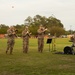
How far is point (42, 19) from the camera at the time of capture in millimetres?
152125

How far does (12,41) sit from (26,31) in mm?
2104

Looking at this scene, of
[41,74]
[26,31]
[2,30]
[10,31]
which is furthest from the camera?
[2,30]

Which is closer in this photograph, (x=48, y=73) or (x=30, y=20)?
(x=48, y=73)

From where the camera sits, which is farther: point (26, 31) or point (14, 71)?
point (26, 31)

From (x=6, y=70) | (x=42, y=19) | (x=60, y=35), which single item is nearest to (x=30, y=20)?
(x=42, y=19)

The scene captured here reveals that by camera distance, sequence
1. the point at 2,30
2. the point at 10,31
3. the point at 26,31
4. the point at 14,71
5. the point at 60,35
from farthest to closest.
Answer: the point at 60,35 < the point at 2,30 < the point at 26,31 < the point at 10,31 < the point at 14,71

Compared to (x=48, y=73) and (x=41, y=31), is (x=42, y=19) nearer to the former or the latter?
(x=41, y=31)

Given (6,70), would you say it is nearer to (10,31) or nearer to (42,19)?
(10,31)

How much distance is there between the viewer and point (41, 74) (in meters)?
11.9

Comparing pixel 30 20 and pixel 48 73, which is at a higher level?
pixel 30 20

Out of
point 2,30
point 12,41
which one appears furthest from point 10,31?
point 2,30

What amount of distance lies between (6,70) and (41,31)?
40.9ft

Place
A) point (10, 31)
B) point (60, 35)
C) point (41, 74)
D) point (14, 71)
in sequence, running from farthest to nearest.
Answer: point (60, 35) → point (10, 31) → point (14, 71) → point (41, 74)

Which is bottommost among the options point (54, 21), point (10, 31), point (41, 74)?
point (41, 74)
